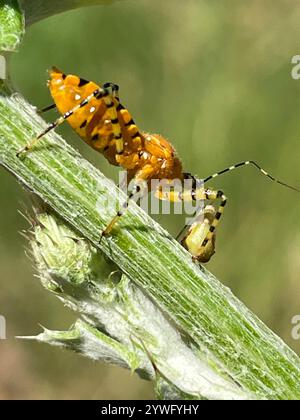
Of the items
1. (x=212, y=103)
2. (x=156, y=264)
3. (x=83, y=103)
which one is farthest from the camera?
(x=212, y=103)

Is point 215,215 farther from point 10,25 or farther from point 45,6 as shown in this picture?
point 10,25

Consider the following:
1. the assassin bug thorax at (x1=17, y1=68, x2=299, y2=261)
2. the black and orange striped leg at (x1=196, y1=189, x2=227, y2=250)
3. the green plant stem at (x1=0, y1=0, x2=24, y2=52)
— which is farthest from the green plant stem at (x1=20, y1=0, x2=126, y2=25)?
the black and orange striped leg at (x1=196, y1=189, x2=227, y2=250)

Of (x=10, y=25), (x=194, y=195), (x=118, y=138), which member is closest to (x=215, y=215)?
(x=194, y=195)

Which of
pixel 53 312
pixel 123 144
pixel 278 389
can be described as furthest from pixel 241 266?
pixel 278 389

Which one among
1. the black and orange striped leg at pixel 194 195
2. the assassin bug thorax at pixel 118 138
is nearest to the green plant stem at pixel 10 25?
the assassin bug thorax at pixel 118 138

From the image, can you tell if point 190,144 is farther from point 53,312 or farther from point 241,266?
point 53,312

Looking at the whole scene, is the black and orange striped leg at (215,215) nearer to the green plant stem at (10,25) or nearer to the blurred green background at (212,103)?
the green plant stem at (10,25)
